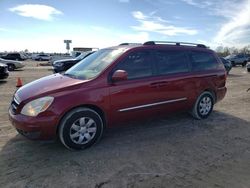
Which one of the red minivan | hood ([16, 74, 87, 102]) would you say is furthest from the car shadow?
hood ([16, 74, 87, 102])

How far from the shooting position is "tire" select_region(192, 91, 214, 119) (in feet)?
19.1

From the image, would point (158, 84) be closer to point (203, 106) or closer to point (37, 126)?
point (203, 106)

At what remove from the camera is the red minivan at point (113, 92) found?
3.80m

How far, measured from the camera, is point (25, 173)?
3369mm

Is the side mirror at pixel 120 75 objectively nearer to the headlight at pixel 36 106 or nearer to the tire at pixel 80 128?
the tire at pixel 80 128

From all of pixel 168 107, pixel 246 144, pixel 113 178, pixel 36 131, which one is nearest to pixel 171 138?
pixel 168 107

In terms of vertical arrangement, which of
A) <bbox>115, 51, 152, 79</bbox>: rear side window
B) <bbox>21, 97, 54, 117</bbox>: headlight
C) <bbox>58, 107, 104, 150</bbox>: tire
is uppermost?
<bbox>115, 51, 152, 79</bbox>: rear side window

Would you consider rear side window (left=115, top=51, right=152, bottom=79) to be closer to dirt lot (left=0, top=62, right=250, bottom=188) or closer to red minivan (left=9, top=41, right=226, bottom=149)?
red minivan (left=9, top=41, right=226, bottom=149)

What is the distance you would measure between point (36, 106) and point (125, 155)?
1.65 meters

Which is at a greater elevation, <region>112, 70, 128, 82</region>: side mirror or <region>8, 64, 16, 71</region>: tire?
<region>112, 70, 128, 82</region>: side mirror

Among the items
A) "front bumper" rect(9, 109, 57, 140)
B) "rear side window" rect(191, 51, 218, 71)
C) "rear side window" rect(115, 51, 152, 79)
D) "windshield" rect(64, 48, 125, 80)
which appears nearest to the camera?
"front bumper" rect(9, 109, 57, 140)

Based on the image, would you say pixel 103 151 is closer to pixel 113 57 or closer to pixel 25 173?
pixel 25 173

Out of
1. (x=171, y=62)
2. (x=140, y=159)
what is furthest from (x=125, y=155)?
(x=171, y=62)

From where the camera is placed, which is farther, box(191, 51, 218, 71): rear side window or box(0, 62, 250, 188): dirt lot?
box(191, 51, 218, 71): rear side window
